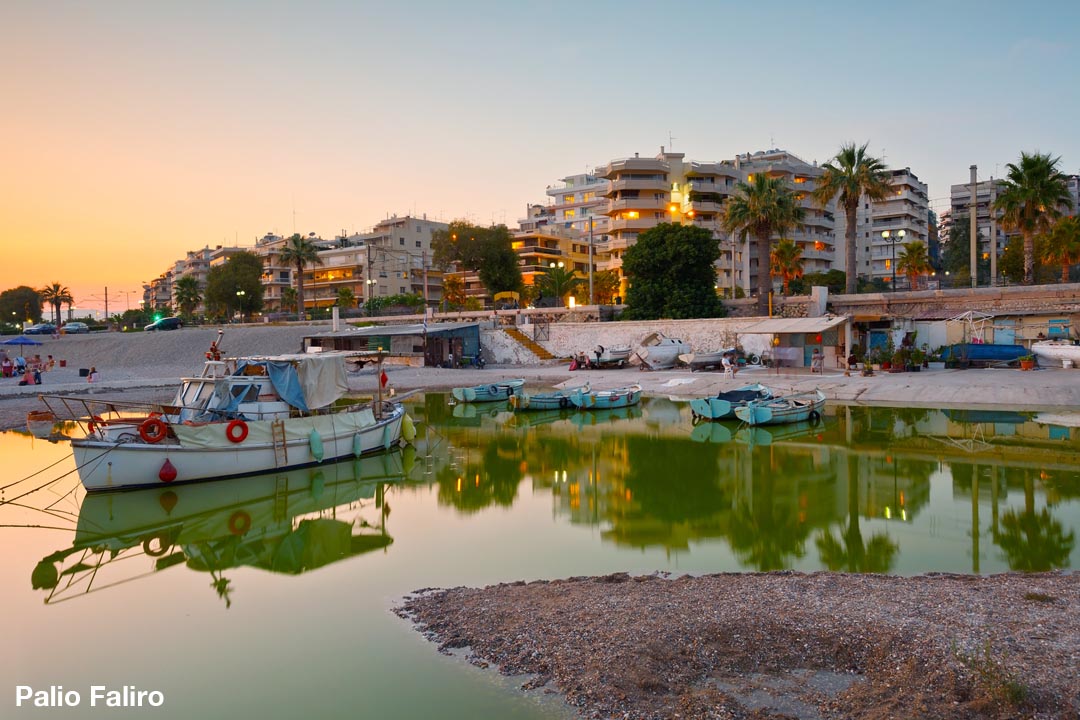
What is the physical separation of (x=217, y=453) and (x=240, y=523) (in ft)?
12.6

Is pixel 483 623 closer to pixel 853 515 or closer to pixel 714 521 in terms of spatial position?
pixel 714 521

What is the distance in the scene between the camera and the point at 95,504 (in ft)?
60.2

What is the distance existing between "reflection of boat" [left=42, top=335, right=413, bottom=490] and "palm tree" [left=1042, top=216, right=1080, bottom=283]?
4527cm

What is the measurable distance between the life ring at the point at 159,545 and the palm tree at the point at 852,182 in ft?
147

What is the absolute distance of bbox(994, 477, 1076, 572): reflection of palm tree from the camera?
1228 cm

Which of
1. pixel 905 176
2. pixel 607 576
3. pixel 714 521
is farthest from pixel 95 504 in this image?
pixel 905 176

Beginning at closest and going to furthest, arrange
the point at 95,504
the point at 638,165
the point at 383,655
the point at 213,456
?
the point at 383,655 → the point at 95,504 → the point at 213,456 → the point at 638,165

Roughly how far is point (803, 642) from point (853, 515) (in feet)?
28.2

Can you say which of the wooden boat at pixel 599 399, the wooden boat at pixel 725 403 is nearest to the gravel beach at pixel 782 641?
the wooden boat at pixel 725 403

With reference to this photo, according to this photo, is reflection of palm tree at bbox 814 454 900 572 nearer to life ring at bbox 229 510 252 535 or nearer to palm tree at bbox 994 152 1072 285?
life ring at bbox 229 510 252 535

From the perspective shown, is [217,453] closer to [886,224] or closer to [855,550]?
[855,550]

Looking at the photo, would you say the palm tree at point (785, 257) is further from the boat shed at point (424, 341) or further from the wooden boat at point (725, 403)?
the wooden boat at point (725, 403)

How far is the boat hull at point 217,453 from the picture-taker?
61.2ft

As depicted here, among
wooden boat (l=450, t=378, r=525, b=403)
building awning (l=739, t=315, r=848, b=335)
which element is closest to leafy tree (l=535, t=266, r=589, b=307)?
building awning (l=739, t=315, r=848, b=335)
